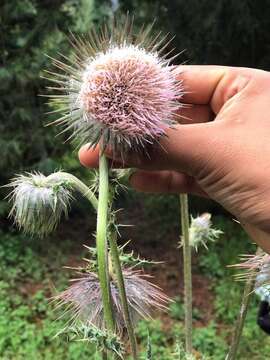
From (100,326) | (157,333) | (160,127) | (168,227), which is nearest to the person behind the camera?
(160,127)

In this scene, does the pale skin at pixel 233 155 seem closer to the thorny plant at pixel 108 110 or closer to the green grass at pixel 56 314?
the thorny plant at pixel 108 110

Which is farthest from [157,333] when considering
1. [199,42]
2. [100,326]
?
[100,326]

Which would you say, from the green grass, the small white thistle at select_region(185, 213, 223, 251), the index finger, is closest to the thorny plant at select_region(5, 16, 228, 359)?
the index finger

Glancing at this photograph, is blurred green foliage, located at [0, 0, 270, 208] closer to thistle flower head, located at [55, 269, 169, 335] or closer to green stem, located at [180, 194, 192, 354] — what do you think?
green stem, located at [180, 194, 192, 354]

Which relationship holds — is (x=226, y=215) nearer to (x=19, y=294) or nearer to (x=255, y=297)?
(x=255, y=297)

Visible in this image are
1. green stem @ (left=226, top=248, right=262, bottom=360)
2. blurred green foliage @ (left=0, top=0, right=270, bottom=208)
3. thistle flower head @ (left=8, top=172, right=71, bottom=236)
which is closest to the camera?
thistle flower head @ (left=8, top=172, right=71, bottom=236)

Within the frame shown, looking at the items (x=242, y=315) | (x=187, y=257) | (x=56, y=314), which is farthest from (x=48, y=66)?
(x=242, y=315)

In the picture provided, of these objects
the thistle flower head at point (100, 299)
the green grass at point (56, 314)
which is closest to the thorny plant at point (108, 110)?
the thistle flower head at point (100, 299)
